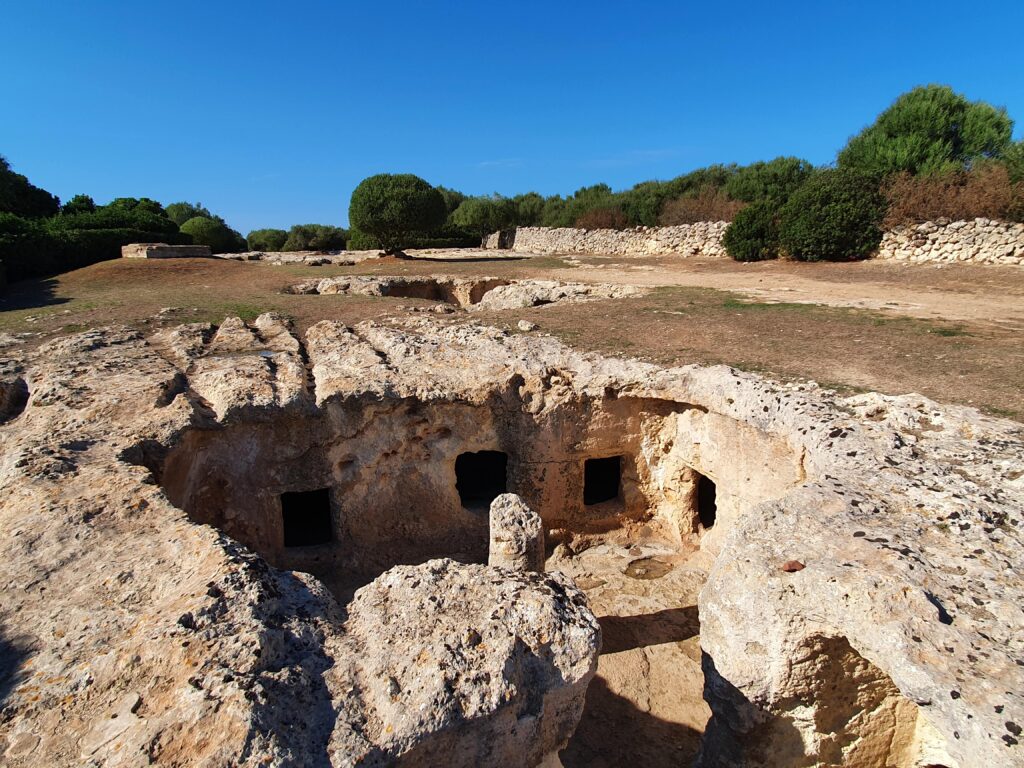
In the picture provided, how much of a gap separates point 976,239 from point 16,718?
21.6 meters

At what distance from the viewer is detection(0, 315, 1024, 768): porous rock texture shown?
3053 mm

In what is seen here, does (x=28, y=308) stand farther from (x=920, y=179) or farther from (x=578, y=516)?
(x=920, y=179)

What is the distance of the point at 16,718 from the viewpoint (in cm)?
287

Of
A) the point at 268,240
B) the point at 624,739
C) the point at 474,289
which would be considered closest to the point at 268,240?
the point at 268,240

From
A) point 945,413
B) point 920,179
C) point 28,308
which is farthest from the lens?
point 920,179

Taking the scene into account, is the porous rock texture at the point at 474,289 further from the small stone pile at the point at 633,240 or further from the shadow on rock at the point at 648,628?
the small stone pile at the point at 633,240

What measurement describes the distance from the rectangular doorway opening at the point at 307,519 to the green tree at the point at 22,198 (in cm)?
2627

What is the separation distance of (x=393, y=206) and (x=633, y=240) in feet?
38.8

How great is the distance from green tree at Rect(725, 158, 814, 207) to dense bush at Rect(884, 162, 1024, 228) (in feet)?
40.9

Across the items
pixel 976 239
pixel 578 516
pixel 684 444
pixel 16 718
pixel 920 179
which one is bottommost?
pixel 578 516

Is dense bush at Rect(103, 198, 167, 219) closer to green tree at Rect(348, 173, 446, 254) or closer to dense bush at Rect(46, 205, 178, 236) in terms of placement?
dense bush at Rect(46, 205, 178, 236)

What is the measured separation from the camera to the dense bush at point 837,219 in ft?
61.6

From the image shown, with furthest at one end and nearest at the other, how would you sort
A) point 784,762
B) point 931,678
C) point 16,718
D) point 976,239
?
1. point 976,239
2. point 784,762
3. point 931,678
4. point 16,718

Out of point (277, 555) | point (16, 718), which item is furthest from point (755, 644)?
point (277, 555)
